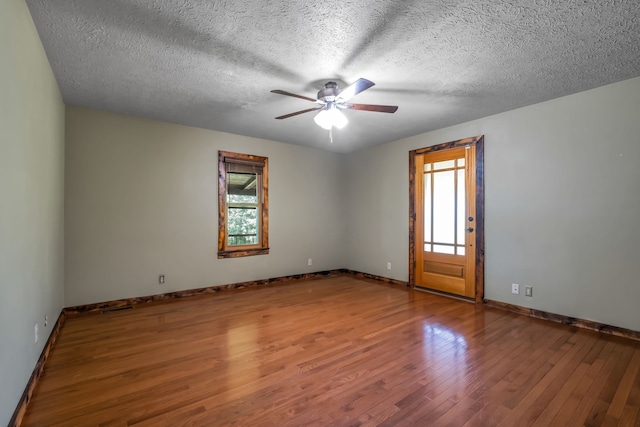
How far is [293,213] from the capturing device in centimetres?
562

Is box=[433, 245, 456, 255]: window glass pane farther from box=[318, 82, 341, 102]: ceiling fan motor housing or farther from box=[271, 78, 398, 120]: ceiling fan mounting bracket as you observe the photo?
box=[318, 82, 341, 102]: ceiling fan motor housing

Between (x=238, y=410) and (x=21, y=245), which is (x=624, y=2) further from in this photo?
(x=21, y=245)

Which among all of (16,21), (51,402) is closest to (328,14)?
(16,21)

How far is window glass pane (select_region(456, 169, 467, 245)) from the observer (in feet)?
14.1

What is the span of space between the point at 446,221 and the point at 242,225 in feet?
10.9

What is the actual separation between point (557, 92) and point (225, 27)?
11.4ft

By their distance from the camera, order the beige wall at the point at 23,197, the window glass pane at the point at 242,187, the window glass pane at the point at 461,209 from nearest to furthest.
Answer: the beige wall at the point at 23,197, the window glass pane at the point at 461,209, the window glass pane at the point at 242,187

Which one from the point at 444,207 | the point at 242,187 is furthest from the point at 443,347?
the point at 242,187

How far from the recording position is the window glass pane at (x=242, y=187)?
4969mm

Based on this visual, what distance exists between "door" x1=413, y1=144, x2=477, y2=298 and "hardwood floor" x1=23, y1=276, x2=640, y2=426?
0.80m

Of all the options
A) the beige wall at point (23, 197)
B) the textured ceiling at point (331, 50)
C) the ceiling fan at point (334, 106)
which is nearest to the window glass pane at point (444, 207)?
the textured ceiling at point (331, 50)

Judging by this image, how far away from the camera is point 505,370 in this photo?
90.4 inches

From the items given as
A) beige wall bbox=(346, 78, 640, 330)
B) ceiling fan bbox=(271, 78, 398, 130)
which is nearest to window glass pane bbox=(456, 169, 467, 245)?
beige wall bbox=(346, 78, 640, 330)

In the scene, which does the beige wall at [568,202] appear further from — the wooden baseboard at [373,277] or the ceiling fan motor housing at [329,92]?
the ceiling fan motor housing at [329,92]
